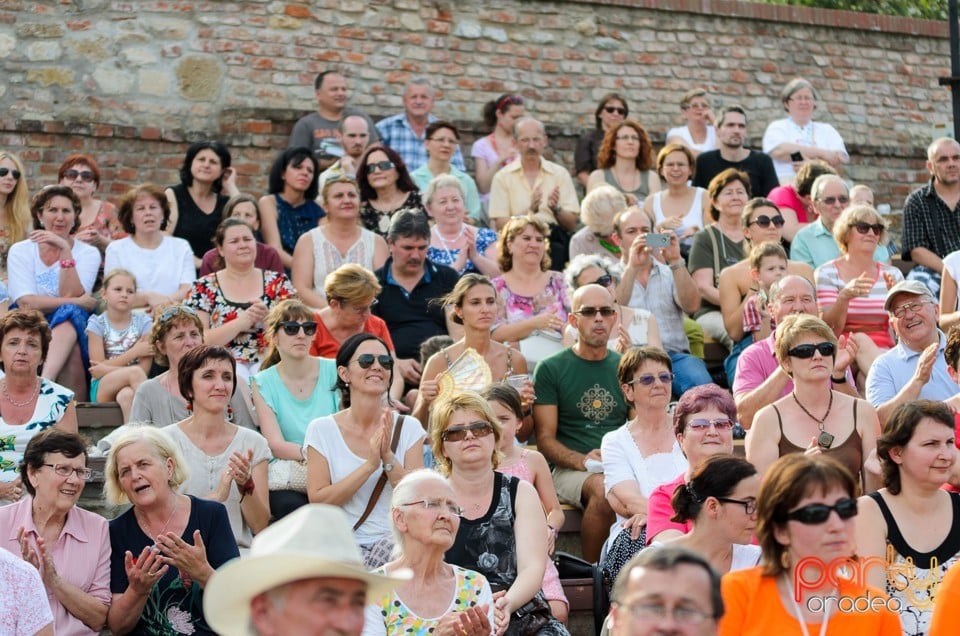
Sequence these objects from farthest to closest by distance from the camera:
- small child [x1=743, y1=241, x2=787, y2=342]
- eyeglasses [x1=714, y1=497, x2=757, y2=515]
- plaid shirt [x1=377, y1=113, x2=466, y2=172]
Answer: plaid shirt [x1=377, y1=113, x2=466, y2=172] < small child [x1=743, y1=241, x2=787, y2=342] < eyeglasses [x1=714, y1=497, x2=757, y2=515]

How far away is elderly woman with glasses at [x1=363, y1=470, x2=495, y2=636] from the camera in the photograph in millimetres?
5160

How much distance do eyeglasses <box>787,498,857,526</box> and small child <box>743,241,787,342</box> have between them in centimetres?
460

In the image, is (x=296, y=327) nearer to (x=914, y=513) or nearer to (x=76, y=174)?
(x=76, y=174)

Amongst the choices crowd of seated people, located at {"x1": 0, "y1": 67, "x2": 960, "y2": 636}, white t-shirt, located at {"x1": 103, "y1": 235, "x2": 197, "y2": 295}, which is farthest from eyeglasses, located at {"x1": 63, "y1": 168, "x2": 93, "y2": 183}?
white t-shirt, located at {"x1": 103, "y1": 235, "x2": 197, "y2": 295}

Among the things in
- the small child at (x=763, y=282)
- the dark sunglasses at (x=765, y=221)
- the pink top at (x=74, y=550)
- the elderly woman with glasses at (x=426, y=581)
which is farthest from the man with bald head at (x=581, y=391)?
the pink top at (x=74, y=550)

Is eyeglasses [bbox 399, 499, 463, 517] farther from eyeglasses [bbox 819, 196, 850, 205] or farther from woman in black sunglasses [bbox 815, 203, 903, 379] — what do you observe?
eyeglasses [bbox 819, 196, 850, 205]

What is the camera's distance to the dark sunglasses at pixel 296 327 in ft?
24.7

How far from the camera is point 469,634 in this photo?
16.8 ft

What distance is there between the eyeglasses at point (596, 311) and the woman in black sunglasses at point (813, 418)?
1268 mm

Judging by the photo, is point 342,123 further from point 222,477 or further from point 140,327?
point 222,477

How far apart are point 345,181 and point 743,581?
5.88m

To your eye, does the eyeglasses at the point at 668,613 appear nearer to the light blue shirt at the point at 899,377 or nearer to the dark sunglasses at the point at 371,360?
the dark sunglasses at the point at 371,360

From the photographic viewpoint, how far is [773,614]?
4016mm

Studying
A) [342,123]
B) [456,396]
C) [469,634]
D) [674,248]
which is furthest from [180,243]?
[469,634]
